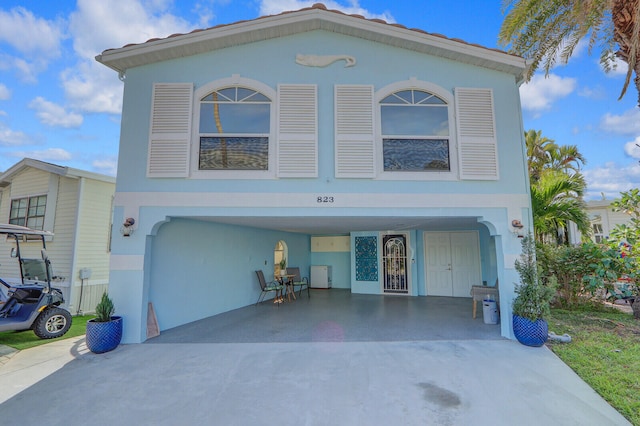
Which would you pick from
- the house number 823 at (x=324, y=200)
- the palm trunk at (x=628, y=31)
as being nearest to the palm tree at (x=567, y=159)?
the palm trunk at (x=628, y=31)

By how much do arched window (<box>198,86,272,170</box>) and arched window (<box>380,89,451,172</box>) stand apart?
2.47 meters

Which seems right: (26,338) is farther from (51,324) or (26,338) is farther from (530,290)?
(530,290)

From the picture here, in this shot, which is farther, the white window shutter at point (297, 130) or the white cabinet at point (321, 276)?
the white cabinet at point (321, 276)

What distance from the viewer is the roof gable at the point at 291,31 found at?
5.98 metres

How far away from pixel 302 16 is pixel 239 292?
7.22 metres

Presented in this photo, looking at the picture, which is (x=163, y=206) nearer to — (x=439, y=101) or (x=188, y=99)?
(x=188, y=99)

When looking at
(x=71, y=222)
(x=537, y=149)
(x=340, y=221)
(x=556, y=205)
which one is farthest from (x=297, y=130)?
(x=537, y=149)

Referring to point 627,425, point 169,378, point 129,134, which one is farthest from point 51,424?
point 627,425

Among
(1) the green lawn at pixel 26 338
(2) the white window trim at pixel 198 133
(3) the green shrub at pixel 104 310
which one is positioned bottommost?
(1) the green lawn at pixel 26 338

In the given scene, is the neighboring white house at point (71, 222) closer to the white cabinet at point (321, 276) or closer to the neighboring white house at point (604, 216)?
the white cabinet at point (321, 276)

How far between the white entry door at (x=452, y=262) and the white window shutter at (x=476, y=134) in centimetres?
507

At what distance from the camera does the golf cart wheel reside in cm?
601

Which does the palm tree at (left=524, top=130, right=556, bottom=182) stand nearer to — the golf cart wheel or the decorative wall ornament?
the decorative wall ornament

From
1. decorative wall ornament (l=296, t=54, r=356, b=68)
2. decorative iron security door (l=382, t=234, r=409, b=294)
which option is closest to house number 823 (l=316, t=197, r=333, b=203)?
decorative wall ornament (l=296, t=54, r=356, b=68)
